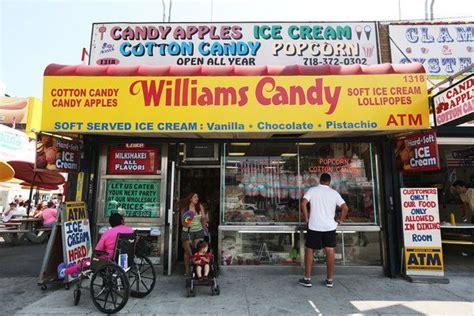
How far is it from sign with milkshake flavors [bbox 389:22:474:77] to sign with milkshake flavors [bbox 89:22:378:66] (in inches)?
23.6

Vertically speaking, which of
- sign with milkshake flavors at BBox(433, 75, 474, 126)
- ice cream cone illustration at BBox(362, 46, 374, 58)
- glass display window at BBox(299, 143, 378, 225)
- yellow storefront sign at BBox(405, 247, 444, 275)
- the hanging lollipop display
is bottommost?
yellow storefront sign at BBox(405, 247, 444, 275)

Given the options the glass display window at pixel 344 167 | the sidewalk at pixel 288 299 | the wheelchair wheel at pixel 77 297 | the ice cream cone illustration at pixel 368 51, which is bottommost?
the sidewalk at pixel 288 299

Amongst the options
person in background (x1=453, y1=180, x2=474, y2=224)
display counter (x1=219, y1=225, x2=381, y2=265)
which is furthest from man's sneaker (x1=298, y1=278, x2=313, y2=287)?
person in background (x1=453, y1=180, x2=474, y2=224)

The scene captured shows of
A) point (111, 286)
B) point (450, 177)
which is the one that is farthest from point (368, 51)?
point (111, 286)

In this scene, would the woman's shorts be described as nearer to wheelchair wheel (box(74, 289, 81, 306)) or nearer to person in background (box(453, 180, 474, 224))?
wheelchair wheel (box(74, 289, 81, 306))

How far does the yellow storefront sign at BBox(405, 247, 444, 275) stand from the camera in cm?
581

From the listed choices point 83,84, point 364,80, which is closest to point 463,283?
point 364,80

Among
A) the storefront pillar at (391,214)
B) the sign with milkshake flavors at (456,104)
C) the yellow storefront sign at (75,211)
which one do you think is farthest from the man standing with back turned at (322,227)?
the yellow storefront sign at (75,211)

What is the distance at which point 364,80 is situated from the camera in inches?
220

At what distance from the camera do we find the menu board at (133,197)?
6.62 metres

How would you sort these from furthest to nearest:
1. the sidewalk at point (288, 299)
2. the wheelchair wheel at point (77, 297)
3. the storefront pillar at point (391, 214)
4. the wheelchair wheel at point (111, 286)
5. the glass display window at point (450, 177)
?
the glass display window at point (450, 177) < the storefront pillar at point (391, 214) < the wheelchair wheel at point (77, 297) < the sidewalk at point (288, 299) < the wheelchair wheel at point (111, 286)

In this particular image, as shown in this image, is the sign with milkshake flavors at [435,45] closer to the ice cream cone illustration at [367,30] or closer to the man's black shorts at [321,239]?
the ice cream cone illustration at [367,30]

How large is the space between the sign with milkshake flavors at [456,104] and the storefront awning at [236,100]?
0.30 m

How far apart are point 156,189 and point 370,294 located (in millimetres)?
4471
